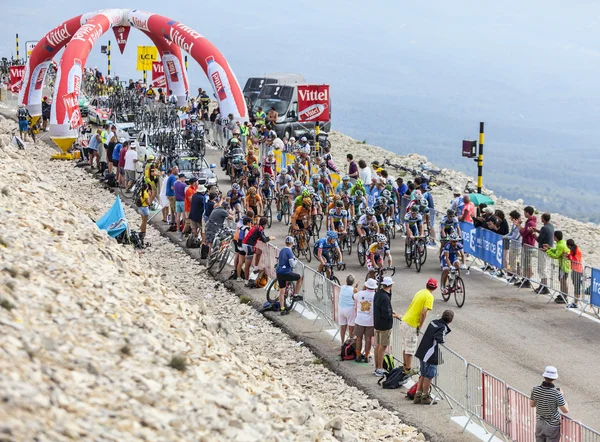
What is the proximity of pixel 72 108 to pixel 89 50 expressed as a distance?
3729mm

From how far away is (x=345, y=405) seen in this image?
14812 mm

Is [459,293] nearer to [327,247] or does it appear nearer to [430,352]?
[327,247]

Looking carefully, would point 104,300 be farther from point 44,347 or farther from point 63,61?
point 63,61

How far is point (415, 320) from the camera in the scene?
15.3 metres

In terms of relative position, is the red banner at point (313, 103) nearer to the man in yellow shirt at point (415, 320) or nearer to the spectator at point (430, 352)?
the man in yellow shirt at point (415, 320)

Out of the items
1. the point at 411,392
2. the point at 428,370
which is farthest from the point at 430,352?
the point at 411,392

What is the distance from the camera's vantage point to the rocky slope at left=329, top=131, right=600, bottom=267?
1357 inches

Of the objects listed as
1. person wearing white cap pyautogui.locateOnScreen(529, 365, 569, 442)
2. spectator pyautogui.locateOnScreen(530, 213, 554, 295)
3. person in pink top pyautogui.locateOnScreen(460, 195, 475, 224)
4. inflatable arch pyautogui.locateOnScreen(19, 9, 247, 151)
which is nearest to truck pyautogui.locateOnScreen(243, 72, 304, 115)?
inflatable arch pyautogui.locateOnScreen(19, 9, 247, 151)

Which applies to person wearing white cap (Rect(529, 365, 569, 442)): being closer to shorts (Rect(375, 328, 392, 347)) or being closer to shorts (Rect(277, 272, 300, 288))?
shorts (Rect(375, 328, 392, 347))

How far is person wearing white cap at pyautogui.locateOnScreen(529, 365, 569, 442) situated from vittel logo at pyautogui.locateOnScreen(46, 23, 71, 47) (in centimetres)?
3804

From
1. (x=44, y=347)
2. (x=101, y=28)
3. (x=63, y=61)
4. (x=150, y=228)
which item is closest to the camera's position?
(x=44, y=347)

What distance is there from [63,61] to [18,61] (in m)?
26.9

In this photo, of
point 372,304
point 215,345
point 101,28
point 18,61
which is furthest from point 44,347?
point 18,61

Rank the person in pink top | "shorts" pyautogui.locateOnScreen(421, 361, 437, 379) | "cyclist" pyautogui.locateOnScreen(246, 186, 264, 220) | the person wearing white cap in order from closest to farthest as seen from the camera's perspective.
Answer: the person wearing white cap, "shorts" pyautogui.locateOnScreen(421, 361, 437, 379), the person in pink top, "cyclist" pyautogui.locateOnScreen(246, 186, 264, 220)
